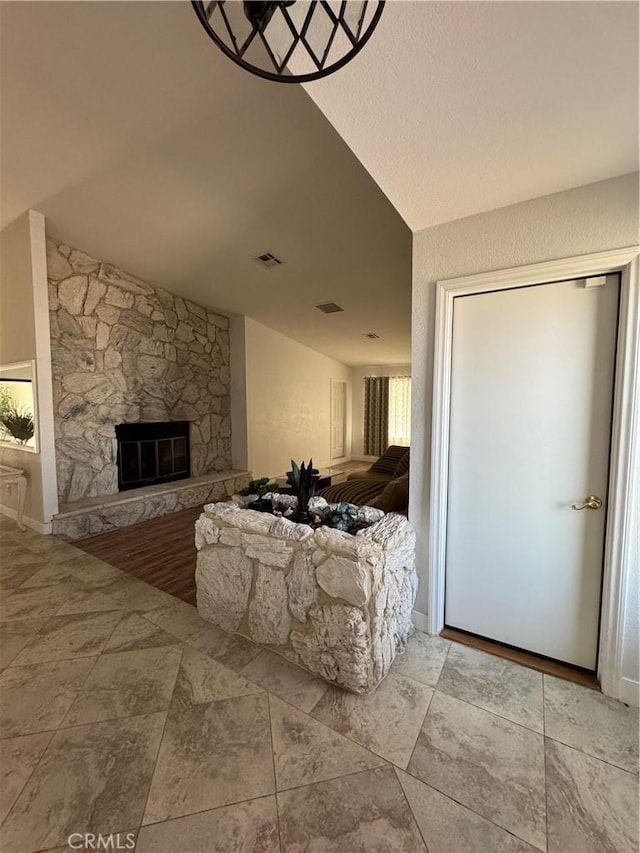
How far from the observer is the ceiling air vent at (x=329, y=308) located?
4.65 meters

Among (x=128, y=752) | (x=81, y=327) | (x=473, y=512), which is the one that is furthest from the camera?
(x=81, y=327)

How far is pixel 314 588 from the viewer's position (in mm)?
1700

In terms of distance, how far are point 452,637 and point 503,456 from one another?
1071 mm

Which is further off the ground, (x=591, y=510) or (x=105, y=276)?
(x=105, y=276)

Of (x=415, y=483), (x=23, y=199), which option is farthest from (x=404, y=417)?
(x=23, y=199)

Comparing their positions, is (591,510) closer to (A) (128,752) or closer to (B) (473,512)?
(B) (473,512)

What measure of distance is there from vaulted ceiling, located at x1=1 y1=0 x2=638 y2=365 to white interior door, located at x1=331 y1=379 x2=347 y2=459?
381 cm

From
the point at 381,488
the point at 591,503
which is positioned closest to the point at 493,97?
the point at 591,503

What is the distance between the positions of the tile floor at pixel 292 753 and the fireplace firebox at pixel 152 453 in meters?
2.51

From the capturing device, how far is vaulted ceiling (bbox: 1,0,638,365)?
1092 millimetres

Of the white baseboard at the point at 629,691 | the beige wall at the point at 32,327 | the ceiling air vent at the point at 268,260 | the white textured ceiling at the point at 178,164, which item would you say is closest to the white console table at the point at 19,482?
the beige wall at the point at 32,327

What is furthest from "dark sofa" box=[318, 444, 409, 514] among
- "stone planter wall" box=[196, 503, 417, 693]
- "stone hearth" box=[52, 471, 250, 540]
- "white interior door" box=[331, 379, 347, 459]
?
"white interior door" box=[331, 379, 347, 459]

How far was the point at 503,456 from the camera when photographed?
183 centimetres

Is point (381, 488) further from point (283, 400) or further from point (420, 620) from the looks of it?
point (283, 400)
